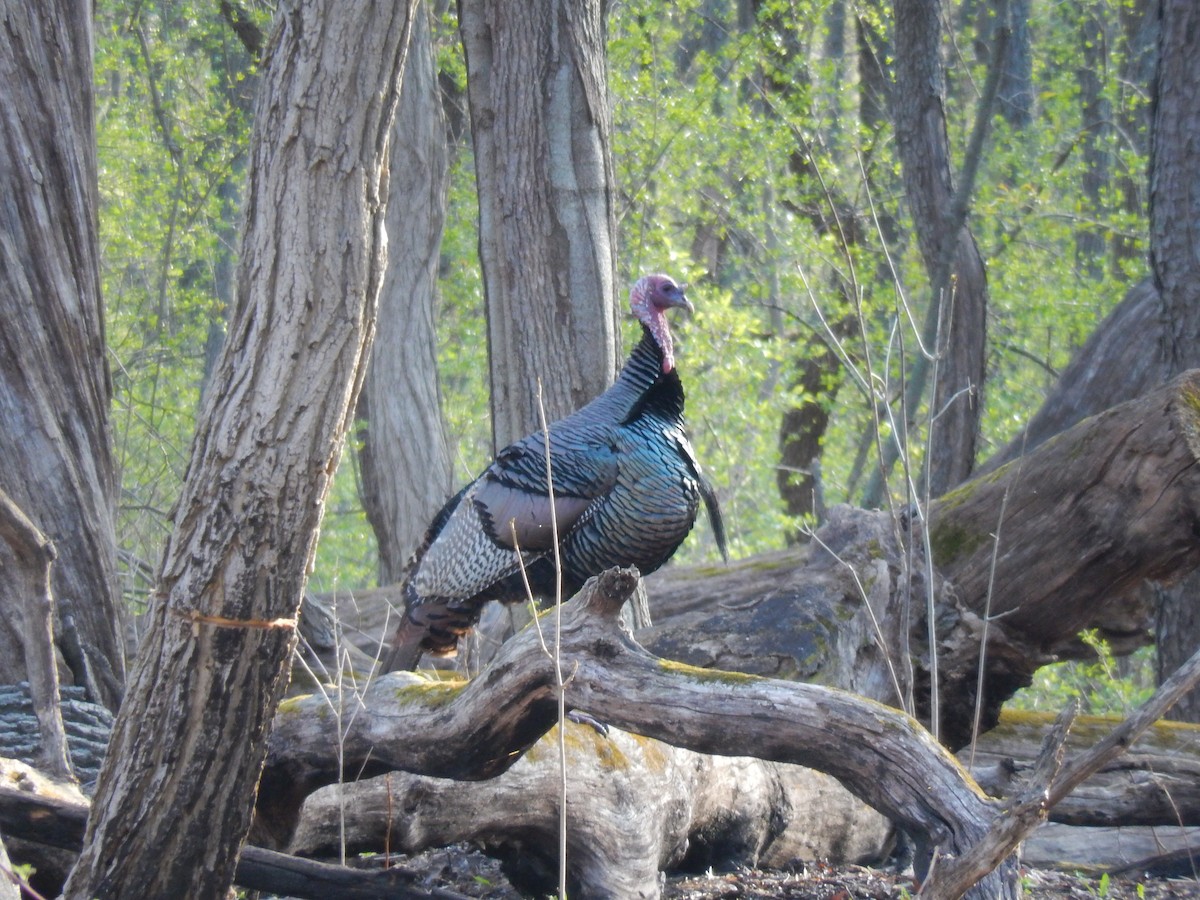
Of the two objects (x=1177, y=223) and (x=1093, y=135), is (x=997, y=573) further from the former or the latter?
(x=1093, y=135)

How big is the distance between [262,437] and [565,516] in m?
2.11

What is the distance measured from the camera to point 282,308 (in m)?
2.84

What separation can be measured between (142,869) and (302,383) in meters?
1.22

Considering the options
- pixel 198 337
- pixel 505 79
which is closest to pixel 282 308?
pixel 505 79

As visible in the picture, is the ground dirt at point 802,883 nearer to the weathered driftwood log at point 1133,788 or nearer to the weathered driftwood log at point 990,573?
the weathered driftwood log at point 1133,788

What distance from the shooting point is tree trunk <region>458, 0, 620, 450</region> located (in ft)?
18.4

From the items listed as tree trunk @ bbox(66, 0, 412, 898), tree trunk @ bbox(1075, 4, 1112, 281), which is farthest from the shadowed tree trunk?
tree trunk @ bbox(1075, 4, 1112, 281)

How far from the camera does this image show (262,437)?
9.34 feet

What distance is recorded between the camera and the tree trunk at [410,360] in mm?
9391

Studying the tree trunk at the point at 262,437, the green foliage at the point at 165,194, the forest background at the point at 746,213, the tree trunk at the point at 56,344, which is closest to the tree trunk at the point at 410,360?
the forest background at the point at 746,213

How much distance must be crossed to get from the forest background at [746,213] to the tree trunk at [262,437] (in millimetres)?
7227

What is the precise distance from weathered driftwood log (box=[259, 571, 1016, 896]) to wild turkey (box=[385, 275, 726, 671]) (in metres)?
1.18

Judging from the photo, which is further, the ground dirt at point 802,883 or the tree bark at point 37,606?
the ground dirt at point 802,883

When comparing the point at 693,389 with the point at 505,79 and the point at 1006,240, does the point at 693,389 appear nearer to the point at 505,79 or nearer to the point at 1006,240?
the point at 1006,240
